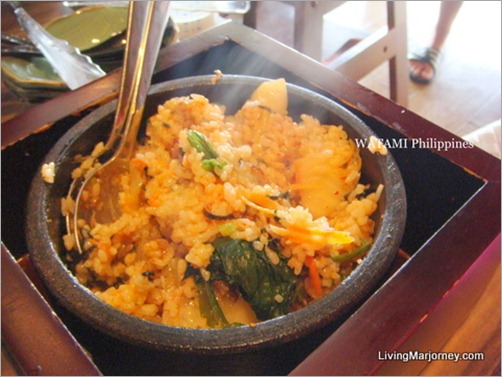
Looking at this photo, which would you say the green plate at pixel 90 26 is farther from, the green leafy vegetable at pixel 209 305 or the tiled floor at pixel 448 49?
the tiled floor at pixel 448 49

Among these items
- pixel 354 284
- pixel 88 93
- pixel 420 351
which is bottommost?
pixel 420 351

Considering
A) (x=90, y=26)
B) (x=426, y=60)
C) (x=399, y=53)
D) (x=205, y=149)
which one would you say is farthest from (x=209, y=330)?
(x=426, y=60)

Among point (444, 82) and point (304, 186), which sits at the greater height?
point (304, 186)

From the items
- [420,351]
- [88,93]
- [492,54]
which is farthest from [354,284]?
[492,54]

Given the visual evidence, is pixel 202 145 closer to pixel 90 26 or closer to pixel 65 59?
pixel 65 59

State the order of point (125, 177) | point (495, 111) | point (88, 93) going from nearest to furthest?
point (125, 177) < point (88, 93) < point (495, 111)

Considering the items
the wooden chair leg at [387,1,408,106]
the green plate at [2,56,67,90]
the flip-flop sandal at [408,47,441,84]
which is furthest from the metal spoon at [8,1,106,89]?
the flip-flop sandal at [408,47,441,84]

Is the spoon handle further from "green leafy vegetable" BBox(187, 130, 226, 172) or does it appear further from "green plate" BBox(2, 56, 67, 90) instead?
"green plate" BBox(2, 56, 67, 90)

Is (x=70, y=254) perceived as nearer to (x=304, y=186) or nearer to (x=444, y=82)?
(x=304, y=186)

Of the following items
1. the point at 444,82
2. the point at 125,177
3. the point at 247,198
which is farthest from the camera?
the point at 444,82
